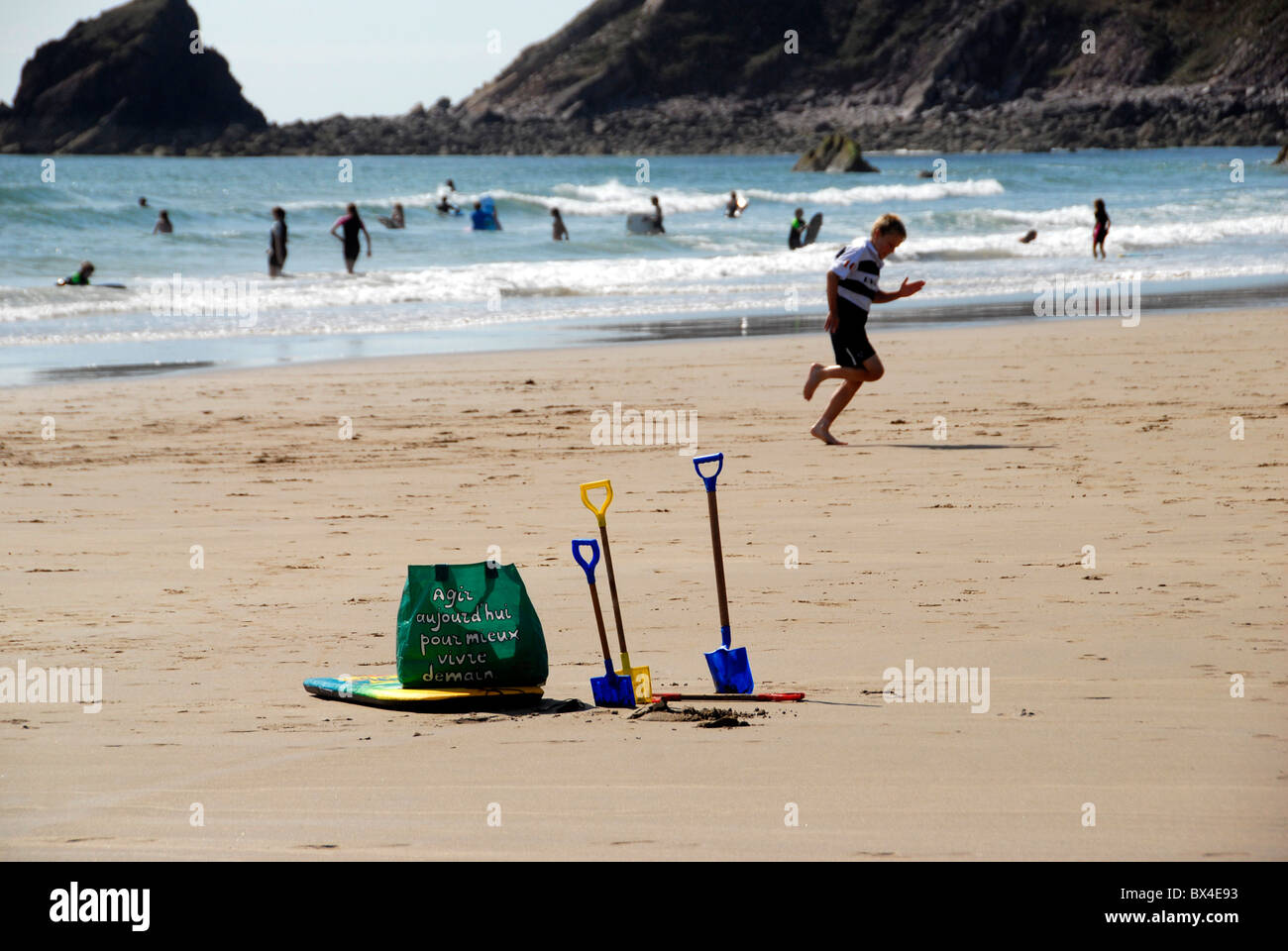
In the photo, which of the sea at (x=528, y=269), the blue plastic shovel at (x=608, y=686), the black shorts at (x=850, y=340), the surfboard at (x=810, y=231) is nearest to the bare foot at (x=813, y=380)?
the black shorts at (x=850, y=340)

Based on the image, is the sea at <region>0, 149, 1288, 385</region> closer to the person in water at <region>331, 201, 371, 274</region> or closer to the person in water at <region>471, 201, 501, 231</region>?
the person in water at <region>331, 201, 371, 274</region>

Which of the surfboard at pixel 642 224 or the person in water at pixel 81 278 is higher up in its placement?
the surfboard at pixel 642 224

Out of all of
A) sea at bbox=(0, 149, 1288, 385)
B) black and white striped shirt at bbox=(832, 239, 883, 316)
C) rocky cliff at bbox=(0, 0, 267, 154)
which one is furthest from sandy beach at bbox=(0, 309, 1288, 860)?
rocky cliff at bbox=(0, 0, 267, 154)

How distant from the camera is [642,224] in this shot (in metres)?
33.2

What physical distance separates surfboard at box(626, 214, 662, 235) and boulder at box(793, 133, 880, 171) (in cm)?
4249

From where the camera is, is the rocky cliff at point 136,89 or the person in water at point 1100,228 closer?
the person in water at point 1100,228

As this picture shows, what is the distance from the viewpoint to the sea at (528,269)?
54.6ft

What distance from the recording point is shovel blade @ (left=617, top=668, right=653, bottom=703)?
4.54 metres

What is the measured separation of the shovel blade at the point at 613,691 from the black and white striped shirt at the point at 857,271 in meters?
5.67

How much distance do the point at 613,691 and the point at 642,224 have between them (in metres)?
29.3

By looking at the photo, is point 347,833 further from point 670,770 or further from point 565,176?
point 565,176

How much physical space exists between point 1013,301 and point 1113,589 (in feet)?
47.8

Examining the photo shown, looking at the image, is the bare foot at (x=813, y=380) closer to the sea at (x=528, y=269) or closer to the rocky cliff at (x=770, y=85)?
the sea at (x=528, y=269)

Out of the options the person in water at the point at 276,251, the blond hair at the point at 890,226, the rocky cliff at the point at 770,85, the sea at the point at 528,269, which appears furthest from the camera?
the rocky cliff at the point at 770,85
